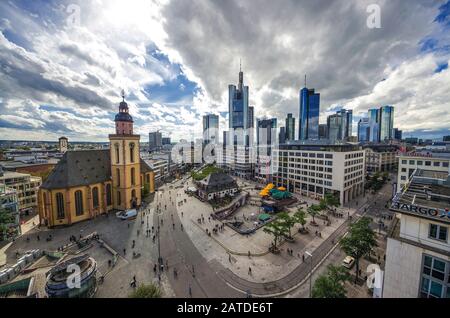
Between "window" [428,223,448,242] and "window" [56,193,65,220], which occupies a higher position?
"window" [428,223,448,242]

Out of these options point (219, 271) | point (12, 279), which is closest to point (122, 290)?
point (219, 271)

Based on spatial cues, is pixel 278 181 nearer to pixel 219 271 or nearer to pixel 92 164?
pixel 219 271

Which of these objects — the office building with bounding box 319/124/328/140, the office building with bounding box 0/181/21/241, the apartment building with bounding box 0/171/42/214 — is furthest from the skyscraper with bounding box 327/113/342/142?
the office building with bounding box 0/181/21/241

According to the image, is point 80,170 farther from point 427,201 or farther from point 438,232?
point 427,201

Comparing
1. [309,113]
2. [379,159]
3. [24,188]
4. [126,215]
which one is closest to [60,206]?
[126,215]

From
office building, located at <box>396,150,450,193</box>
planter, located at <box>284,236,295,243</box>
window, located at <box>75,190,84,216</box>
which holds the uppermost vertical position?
office building, located at <box>396,150,450,193</box>

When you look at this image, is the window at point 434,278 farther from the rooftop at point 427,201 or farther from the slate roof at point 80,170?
the slate roof at point 80,170

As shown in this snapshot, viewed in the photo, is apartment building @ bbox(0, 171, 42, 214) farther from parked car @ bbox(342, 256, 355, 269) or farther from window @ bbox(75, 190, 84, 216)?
parked car @ bbox(342, 256, 355, 269)
